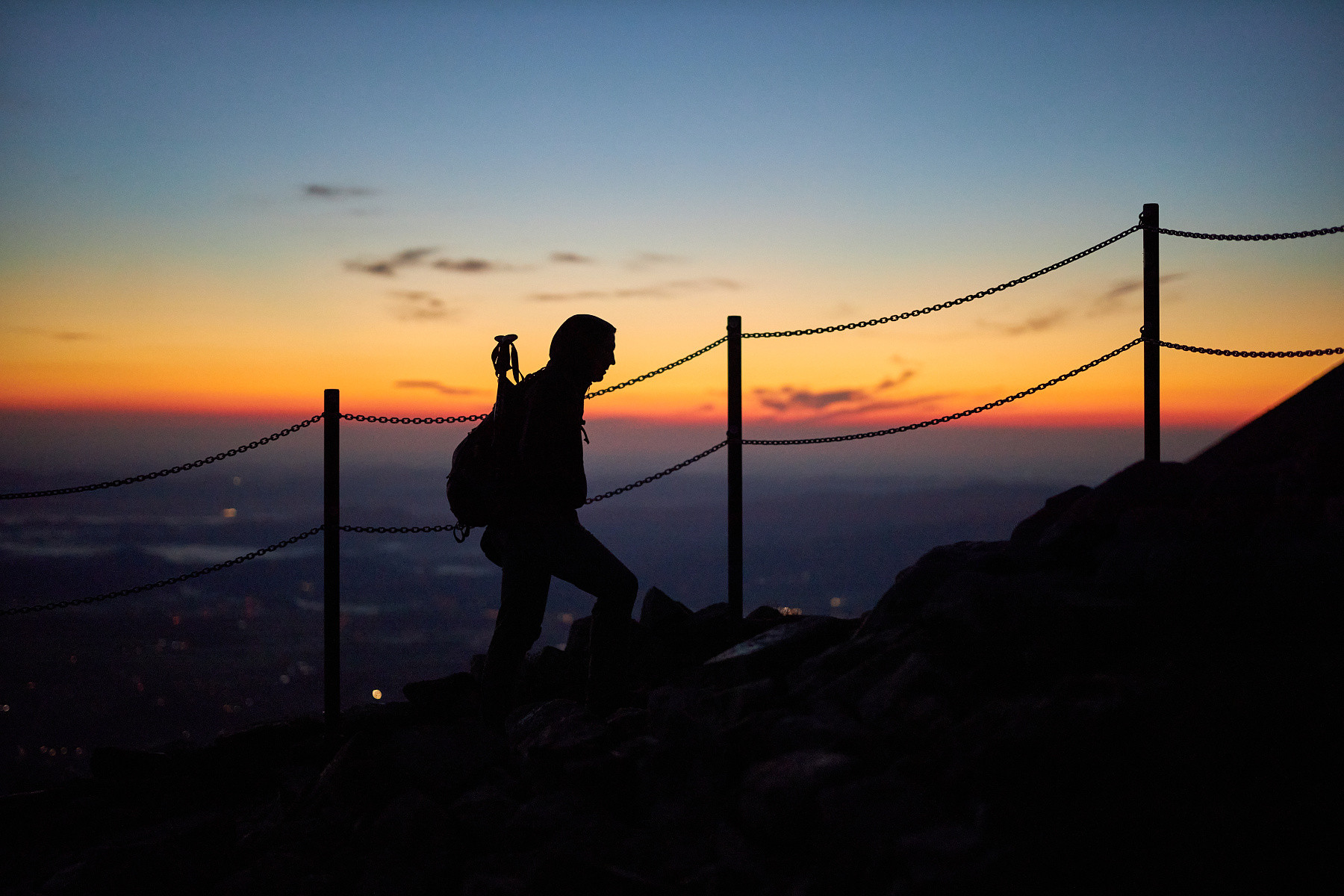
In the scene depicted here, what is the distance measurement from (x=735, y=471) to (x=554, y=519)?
226cm

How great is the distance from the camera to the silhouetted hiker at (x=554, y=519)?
14.7ft

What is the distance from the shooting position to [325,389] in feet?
18.9

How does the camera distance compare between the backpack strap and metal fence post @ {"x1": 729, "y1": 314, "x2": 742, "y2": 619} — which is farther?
metal fence post @ {"x1": 729, "y1": 314, "x2": 742, "y2": 619}

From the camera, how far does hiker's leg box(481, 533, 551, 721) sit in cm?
455

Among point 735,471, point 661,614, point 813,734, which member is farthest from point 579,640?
point 813,734

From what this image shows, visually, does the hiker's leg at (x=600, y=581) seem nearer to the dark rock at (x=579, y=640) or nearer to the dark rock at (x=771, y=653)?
the dark rock at (x=771, y=653)

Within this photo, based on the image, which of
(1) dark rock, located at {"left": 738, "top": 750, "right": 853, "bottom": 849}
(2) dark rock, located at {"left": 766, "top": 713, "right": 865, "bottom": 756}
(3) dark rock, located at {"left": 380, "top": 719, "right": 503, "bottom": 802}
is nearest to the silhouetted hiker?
(3) dark rock, located at {"left": 380, "top": 719, "right": 503, "bottom": 802}

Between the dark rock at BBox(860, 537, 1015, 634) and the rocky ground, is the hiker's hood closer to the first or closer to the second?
the rocky ground

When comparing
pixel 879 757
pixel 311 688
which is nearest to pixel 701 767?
pixel 879 757

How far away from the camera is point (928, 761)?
3.37 meters

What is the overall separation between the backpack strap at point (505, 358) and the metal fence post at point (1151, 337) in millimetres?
4015

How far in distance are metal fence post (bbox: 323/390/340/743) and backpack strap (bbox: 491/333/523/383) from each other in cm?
148

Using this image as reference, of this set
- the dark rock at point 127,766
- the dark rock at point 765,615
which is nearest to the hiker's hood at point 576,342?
the dark rock at point 765,615

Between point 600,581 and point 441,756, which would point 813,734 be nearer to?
point 600,581
